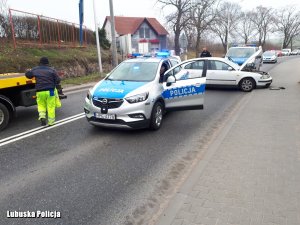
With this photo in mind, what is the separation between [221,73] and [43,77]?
821 cm

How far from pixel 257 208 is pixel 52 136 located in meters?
4.56

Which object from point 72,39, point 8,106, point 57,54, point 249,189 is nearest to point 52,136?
point 8,106

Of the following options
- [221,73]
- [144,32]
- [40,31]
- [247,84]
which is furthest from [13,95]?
[144,32]

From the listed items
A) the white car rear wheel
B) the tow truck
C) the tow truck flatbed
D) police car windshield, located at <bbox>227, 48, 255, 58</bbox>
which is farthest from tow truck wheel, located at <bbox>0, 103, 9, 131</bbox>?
police car windshield, located at <bbox>227, 48, 255, 58</bbox>

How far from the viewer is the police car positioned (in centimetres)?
617

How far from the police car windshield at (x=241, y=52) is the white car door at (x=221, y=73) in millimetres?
5077

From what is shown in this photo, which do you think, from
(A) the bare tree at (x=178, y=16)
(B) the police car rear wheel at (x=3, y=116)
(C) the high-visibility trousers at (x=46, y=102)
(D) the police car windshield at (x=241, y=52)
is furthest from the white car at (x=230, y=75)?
(A) the bare tree at (x=178, y=16)

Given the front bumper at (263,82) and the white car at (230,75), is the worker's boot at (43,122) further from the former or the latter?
the front bumper at (263,82)

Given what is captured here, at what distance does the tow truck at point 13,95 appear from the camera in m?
6.89

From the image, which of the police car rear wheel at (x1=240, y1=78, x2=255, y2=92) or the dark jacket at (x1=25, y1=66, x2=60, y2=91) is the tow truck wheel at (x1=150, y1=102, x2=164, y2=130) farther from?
the police car rear wheel at (x1=240, y1=78, x2=255, y2=92)

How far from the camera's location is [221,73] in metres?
12.9

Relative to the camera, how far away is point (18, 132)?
6.75m

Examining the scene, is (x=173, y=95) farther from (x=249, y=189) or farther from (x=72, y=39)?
(x=72, y=39)

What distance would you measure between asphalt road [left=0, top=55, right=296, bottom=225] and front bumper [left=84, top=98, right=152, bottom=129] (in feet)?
0.95
